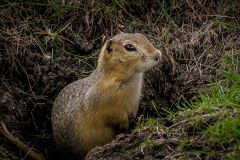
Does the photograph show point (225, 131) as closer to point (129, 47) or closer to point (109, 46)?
point (129, 47)

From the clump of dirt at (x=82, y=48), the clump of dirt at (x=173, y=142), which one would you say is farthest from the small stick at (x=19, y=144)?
the clump of dirt at (x=173, y=142)

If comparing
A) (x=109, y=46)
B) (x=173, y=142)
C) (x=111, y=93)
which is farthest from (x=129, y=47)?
(x=173, y=142)

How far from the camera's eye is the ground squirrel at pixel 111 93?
252 inches

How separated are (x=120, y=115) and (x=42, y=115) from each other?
1747 mm

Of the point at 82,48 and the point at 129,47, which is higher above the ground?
the point at 129,47

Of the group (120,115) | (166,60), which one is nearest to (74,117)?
(120,115)

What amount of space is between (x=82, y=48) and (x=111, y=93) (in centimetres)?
190

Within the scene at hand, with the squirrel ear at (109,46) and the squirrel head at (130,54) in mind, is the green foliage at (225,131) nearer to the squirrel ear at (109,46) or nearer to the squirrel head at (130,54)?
the squirrel head at (130,54)

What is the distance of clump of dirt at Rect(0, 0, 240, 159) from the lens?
7738 millimetres

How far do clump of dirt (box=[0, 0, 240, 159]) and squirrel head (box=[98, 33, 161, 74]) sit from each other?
1.06m

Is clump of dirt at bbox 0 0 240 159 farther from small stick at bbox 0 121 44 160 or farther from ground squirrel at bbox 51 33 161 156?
ground squirrel at bbox 51 33 161 156

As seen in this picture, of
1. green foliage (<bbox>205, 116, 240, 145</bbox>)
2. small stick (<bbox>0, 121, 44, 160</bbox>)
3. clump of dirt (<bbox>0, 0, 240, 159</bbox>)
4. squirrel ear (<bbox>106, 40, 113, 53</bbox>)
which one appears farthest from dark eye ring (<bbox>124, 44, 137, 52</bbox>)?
small stick (<bbox>0, 121, 44, 160</bbox>)

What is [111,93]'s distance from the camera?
648 centimetres

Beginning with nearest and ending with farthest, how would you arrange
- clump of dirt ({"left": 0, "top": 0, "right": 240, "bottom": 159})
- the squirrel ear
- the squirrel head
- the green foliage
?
the green foliage
the squirrel head
the squirrel ear
clump of dirt ({"left": 0, "top": 0, "right": 240, "bottom": 159})
